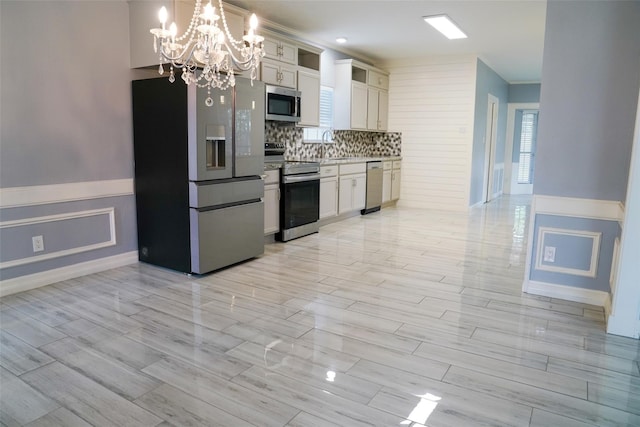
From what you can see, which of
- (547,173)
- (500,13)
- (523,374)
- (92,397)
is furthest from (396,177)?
(92,397)

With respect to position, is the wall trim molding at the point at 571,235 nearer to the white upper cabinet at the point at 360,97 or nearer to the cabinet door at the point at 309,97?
the cabinet door at the point at 309,97

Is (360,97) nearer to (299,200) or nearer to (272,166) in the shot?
(299,200)

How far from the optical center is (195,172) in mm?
3559

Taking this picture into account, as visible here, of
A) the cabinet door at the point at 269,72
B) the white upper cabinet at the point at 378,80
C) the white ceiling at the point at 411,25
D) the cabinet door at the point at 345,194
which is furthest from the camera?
the white upper cabinet at the point at 378,80

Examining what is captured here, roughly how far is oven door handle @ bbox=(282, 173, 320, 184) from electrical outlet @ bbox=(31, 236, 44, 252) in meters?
2.38

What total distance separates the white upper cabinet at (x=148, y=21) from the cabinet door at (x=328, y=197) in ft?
8.08

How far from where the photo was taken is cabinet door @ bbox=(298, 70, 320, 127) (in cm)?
552

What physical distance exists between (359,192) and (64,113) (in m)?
4.18

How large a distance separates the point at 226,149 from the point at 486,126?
6.02 meters

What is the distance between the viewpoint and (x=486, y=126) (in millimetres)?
8156

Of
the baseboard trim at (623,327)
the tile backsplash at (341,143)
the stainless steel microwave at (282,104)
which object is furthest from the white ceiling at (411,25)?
the baseboard trim at (623,327)

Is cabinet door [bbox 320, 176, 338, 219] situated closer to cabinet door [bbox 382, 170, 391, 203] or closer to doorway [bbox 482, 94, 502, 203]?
cabinet door [bbox 382, 170, 391, 203]

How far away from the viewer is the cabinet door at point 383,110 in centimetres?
754

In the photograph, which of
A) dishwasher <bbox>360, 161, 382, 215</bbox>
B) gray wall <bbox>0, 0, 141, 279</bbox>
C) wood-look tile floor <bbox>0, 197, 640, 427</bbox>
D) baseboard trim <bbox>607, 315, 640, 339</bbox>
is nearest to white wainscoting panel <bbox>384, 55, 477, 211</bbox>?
dishwasher <bbox>360, 161, 382, 215</bbox>
